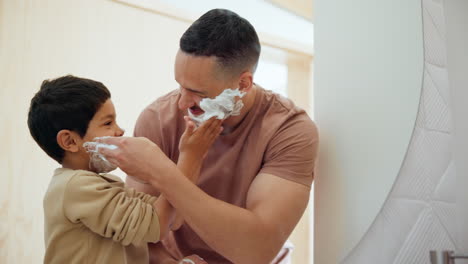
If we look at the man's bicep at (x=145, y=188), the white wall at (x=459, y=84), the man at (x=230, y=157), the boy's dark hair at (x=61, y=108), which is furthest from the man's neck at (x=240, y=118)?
the white wall at (x=459, y=84)

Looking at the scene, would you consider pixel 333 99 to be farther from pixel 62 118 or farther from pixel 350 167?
pixel 62 118

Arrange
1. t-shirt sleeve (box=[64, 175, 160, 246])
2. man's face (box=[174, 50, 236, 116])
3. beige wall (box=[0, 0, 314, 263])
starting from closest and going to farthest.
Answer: t-shirt sleeve (box=[64, 175, 160, 246])
man's face (box=[174, 50, 236, 116])
beige wall (box=[0, 0, 314, 263])

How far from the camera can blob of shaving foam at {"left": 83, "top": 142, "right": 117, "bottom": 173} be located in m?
0.98

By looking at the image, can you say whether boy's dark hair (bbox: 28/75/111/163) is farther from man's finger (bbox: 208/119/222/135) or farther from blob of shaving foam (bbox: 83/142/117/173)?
man's finger (bbox: 208/119/222/135)

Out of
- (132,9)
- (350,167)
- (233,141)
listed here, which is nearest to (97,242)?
(233,141)

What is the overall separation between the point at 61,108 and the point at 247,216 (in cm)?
49

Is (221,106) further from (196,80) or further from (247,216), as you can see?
(247,216)

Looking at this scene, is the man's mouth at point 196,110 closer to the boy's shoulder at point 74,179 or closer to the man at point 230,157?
the man at point 230,157

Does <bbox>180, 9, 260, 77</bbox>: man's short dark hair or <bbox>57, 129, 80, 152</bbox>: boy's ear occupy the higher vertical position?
<bbox>180, 9, 260, 77</bbox>: man's short dark hair

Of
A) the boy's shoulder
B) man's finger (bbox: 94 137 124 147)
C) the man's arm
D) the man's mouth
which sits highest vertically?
the man's mouth

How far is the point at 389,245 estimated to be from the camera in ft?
2.98

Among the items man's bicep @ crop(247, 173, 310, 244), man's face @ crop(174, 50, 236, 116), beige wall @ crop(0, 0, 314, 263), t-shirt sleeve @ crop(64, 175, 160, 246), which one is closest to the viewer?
t-shirt sleeve @ crop(64, 175, 160, 246)

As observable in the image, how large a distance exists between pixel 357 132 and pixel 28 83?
1.60m

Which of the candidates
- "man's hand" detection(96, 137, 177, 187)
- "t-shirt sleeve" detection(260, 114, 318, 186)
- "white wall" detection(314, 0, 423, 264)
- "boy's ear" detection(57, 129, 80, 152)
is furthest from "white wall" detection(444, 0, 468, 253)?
"boy's ear" detection(57, 129, 80, 152)
